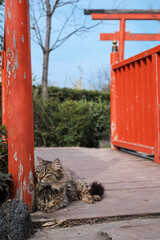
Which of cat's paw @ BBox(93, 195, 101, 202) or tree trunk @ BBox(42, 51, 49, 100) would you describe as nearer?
cat's paw @ BBox(93, 195, 101, 202)

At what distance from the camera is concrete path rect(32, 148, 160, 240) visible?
4.98 feet

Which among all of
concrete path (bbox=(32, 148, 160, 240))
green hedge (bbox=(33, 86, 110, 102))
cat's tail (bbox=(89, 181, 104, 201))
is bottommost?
concrete path (bbox=(32, 148, 160, 240))

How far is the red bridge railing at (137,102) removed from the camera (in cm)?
342

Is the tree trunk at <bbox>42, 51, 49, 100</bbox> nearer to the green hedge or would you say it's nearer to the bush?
the green hedge

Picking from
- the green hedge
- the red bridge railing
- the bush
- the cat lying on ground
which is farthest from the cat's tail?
the green hedge

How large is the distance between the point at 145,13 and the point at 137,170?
26.9 feet

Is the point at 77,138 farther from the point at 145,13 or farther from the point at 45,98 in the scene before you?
the point at 145,13

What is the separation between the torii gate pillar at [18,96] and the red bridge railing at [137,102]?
1.96m

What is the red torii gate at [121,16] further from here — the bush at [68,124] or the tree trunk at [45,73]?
the bush at [68,124]

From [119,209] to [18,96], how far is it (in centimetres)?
97

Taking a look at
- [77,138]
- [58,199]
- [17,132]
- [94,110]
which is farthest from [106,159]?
[94,110]

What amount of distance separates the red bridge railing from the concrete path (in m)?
0.53

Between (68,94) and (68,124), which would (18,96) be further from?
(68,94)

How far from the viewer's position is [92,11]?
31.7ft
